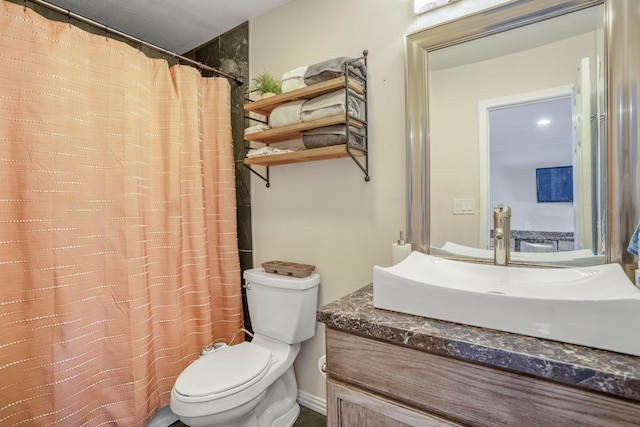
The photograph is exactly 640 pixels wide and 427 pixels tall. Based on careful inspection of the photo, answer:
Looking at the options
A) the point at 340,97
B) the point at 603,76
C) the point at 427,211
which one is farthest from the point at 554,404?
the point at 340,97

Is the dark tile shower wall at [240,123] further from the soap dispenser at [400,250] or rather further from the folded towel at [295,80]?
the soap dispenser at [400,250]

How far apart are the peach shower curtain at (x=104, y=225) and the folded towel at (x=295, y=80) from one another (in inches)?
20.4

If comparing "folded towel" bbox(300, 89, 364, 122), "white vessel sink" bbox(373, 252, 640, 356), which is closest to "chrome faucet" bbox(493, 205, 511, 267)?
"white vessel sink" bbox(373, 252, 640, 356)

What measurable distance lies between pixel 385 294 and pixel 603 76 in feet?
3.24

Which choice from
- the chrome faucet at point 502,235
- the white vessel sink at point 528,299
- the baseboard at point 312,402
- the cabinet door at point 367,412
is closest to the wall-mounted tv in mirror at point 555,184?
the chrome faucet at point 502,235

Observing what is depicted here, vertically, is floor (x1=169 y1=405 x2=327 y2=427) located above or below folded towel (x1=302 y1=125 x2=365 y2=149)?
below

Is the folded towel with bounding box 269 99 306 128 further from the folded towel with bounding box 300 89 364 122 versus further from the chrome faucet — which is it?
the chrome faucet

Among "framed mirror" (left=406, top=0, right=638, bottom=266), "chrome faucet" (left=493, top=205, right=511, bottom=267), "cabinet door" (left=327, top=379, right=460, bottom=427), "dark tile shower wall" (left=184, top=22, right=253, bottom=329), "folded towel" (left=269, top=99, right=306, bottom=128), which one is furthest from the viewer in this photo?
"dark tile shower wall" (left=184, top=22, right=253, bottom=329)

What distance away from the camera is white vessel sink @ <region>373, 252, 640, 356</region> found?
65 centimetres

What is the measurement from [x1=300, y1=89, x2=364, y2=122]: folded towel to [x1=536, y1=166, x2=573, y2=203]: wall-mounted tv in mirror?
2.49 ft

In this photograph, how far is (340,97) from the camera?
1.35 m

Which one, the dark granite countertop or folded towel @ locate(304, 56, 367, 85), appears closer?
the dark granite countertop

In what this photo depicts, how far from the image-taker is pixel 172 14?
5.97 ft

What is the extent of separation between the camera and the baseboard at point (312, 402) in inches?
65.4
